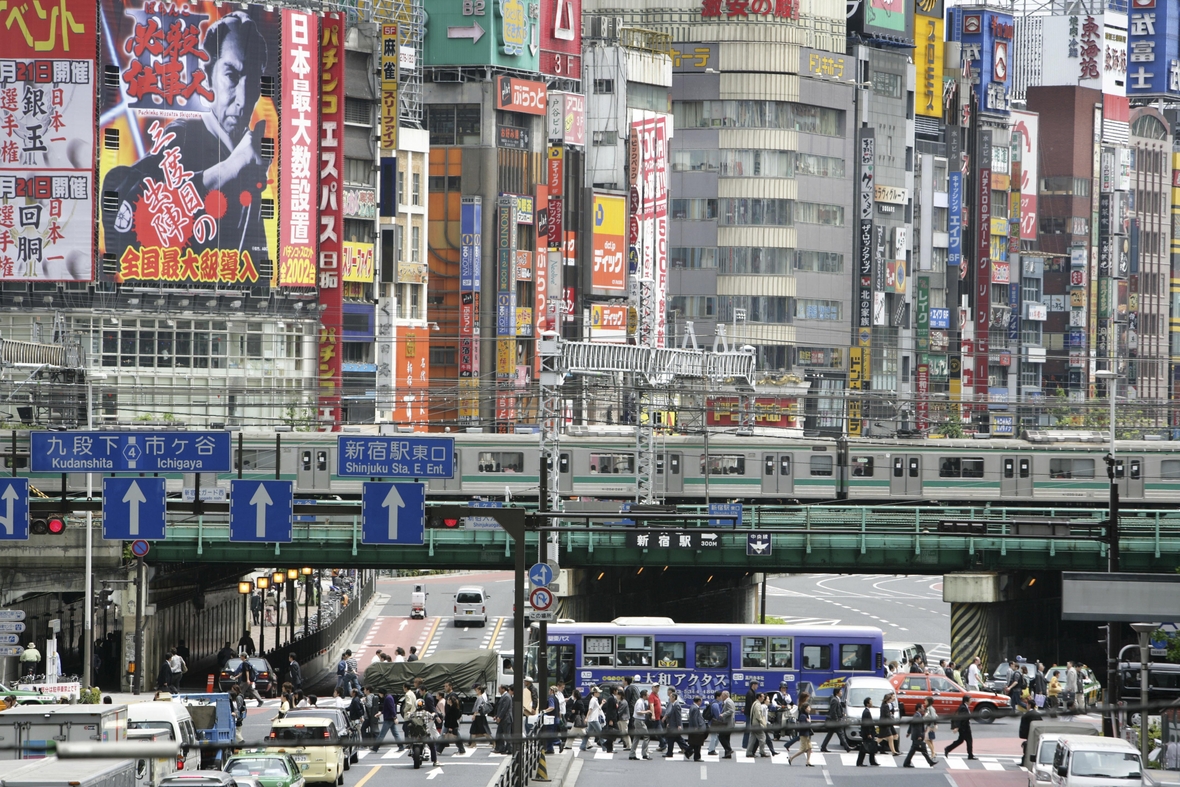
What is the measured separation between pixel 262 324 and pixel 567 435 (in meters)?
20.2

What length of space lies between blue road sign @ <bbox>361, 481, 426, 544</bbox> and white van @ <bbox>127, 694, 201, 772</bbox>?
4460mm

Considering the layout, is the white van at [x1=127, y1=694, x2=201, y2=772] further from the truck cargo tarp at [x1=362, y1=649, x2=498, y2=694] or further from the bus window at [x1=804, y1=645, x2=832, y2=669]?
the bus window at [x1=804, y1=645, x2=832, y2=669]

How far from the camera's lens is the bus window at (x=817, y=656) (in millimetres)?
45062

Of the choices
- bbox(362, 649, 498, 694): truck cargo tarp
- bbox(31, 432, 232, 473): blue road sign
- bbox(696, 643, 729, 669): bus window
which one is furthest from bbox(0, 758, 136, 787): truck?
bbox(696, 643, 729, 669): bus window

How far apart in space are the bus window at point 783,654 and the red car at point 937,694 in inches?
120

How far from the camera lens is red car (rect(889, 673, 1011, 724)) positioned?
41969mm

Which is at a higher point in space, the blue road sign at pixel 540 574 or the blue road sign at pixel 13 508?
the blue road sign at pixel 13 508

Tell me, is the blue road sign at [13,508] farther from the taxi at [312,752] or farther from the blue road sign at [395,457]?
the taxi at [312,752]

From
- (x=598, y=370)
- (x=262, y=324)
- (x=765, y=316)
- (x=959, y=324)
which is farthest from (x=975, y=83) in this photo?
(x=598, y=370)

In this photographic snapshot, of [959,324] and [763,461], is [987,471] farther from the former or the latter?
[959,324]

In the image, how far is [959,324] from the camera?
5157 inches

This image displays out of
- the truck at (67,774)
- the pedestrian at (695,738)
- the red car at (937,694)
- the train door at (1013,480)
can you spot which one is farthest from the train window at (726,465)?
the truck at (67,774)

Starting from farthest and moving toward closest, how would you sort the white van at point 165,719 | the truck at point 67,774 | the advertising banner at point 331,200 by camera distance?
1. the advertising banner at point 331,200
2. the white van at point 165,719
3. the truck at point 67,774

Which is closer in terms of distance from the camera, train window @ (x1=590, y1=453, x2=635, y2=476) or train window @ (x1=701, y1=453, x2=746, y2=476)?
train window @ (x1=590, y1=453, x2=635, y2=476)
